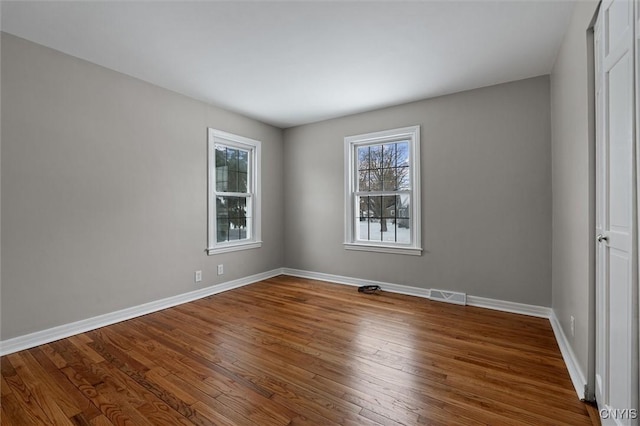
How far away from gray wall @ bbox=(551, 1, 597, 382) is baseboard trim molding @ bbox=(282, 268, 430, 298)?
1445 mm

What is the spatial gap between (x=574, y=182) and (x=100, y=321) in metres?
4.27

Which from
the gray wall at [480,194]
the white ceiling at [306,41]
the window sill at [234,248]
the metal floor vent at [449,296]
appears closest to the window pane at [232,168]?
the window sill at [234,248]

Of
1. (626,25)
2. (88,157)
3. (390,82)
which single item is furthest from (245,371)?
(390,82)

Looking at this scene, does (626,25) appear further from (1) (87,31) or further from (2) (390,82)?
(1) (87,31)

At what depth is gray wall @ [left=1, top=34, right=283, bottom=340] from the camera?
2.35 meters

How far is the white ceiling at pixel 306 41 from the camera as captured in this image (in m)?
2.05

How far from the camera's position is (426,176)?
3.72 metres

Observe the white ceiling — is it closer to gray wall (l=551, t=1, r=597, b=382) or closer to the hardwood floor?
gray wall (l=551, t=1, r=597, b=382)

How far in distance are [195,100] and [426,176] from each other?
10.4 feet

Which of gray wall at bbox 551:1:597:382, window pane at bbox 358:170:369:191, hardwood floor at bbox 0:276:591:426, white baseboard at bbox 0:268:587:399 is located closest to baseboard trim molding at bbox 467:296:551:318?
white baseboard at bbox 0:268:587:399

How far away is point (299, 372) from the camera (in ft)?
6.58

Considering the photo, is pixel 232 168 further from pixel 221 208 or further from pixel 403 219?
pixel 403 219

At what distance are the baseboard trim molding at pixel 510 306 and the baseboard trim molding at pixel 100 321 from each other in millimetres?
3215

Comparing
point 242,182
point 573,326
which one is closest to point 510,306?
point 573,326
